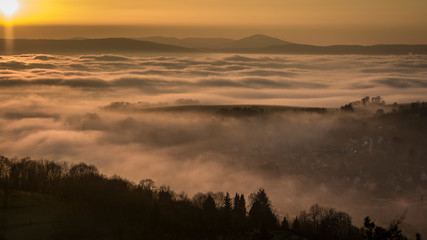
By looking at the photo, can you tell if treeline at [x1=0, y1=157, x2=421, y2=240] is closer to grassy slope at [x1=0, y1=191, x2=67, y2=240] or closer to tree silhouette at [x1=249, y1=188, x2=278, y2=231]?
tree silhouette at [x1=249, y1=188, x2=278, y2=231]

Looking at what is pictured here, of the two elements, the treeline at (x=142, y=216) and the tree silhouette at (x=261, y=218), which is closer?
the treeline at (x=142, y=216)

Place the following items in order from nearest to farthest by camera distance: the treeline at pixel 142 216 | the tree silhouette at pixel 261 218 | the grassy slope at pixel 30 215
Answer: the grassy slope at pixel 30 215 < the treeline at pixel 142 216 < the tree silhouette at pixel 261 218

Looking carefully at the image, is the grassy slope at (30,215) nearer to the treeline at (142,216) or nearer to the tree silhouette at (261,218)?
the treeline at (142,216)

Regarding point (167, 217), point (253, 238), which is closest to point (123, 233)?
point (167, 217)

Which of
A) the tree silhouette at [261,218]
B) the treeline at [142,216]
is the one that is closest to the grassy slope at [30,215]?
the treeline at [142,216]

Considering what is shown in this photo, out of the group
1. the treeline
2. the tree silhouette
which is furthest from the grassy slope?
the tree silhouette

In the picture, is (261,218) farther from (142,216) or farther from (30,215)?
(30,215)

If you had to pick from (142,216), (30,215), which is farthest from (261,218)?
(30,215)

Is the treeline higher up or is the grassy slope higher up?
the treeline
